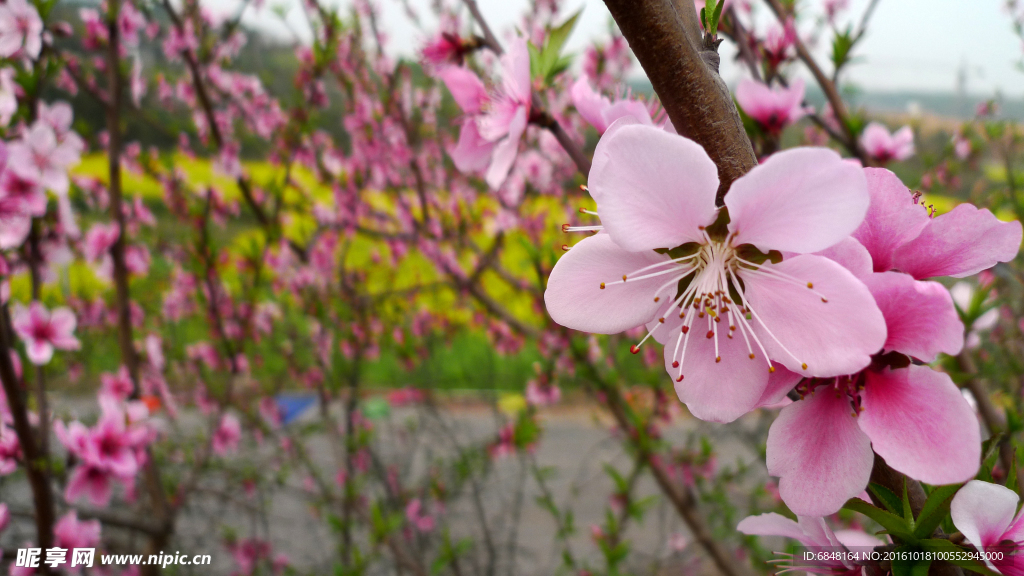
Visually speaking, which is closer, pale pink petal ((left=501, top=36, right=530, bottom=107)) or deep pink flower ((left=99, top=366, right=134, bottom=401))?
pale pink petal ((left=501, top=36, right=530, bottom=107))

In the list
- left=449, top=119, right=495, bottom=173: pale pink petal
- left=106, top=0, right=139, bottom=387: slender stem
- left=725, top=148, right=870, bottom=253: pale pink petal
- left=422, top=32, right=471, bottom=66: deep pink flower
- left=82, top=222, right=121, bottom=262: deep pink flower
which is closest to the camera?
left=725, top=148, right=870, bottom=253: pale pink petal

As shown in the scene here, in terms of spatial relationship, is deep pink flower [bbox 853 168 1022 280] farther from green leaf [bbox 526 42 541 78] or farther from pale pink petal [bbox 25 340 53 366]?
pale pink petal [bbox 25 340 53 366]

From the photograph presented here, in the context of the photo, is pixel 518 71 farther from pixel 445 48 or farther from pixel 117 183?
pixel 117 183

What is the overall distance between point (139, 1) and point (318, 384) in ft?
4.66

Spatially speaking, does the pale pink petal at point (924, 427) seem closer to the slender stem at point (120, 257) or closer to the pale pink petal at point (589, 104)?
the pale pink petal at point (589, 104)

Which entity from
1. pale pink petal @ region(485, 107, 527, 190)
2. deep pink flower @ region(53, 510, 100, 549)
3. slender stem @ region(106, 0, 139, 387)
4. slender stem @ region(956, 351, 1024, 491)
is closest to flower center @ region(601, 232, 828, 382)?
pale pink petal @ region(485, 107, 527, 190)

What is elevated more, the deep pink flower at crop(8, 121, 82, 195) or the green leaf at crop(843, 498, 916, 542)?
the deep pink flower at crop(8, 121, 82, 195)

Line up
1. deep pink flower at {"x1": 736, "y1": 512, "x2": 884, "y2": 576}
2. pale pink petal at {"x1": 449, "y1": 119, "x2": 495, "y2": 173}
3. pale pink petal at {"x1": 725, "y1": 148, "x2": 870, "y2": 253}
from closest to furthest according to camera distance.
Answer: pale pink petal at {"x1": 725, "y1": 148, "x2": 870, "y2": 253} → deep pink flower at {"x1": 736, "y1": 512, "x2": 884, "y2": 576} → pale pink petal at {"x1": 449, "y1": 119, "x2": 495, "y2": 173}

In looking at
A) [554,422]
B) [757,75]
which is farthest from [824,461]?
[554,422]

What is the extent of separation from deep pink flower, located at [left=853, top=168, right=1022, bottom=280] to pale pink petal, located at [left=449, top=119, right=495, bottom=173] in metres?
0.46

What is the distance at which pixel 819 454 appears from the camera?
0.33 meters

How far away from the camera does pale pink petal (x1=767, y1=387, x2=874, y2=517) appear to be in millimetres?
320

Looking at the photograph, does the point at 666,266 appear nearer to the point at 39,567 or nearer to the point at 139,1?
the point at 39,567

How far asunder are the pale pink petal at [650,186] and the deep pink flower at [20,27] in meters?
1.45
